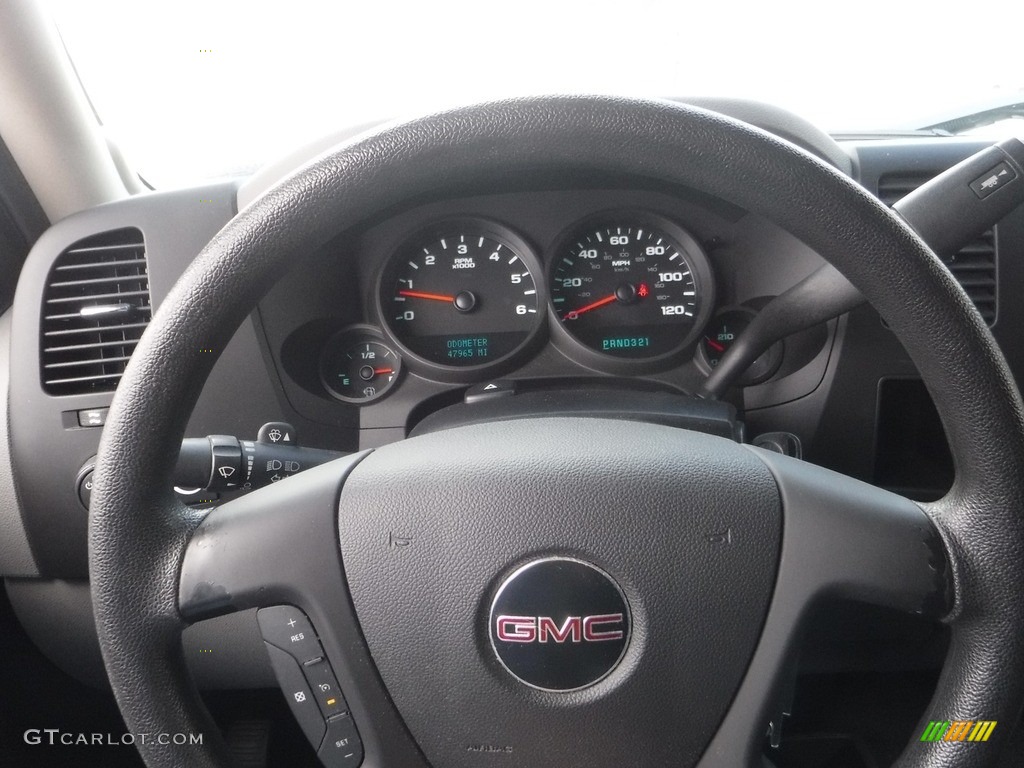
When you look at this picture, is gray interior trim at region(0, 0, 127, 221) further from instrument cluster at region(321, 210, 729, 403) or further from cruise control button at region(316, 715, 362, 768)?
cruise control button at region(316, 715, 362, 768)

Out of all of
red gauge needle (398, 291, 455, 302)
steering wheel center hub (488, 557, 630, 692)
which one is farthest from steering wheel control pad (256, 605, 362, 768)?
red gauge needle (398, 291, 455, 302)

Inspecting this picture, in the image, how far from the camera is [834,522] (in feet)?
2.69

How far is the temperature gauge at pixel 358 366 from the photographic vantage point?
5.75ft

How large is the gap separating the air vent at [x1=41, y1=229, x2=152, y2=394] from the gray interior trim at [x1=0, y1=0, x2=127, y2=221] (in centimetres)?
14

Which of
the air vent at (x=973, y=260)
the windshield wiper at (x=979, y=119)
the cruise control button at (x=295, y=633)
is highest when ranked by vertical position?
the windshield wiper at (x=979, y=119)

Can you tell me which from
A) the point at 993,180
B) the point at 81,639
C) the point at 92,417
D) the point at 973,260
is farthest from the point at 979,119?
the point at 81,639

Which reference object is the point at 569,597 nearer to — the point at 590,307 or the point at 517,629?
the point at 517,629

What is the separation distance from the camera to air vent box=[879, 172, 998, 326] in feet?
5.25

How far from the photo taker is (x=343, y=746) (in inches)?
33.4

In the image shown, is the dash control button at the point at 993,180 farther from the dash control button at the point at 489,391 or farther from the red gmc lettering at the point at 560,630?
the dash control button at the point at 489,391

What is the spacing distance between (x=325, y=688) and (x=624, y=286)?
3.75 feet

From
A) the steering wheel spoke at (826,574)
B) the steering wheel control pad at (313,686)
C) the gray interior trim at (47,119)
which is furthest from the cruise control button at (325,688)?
the gray interior trim at (47,119)

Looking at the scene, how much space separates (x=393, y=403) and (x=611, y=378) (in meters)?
0.43

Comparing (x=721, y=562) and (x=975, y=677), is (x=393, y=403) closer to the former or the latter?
(x=721, y=562)
